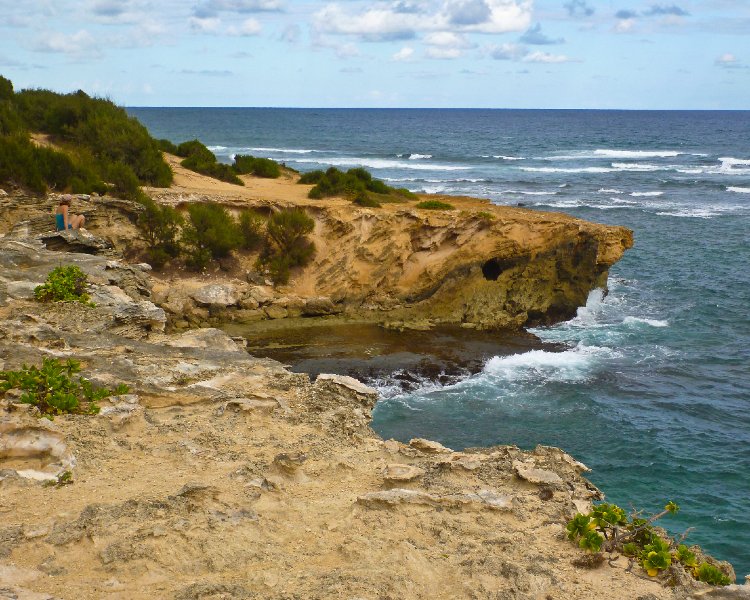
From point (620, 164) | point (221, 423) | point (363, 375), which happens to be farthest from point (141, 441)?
point (620, 164)

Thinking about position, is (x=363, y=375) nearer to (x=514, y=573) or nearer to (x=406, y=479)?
(x=406, y=479)

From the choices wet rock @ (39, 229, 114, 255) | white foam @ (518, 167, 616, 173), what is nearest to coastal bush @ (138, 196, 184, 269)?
wet rock @ (39, 229, 114, 255)

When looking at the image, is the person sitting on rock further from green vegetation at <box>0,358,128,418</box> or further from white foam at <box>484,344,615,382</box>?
white foam at <box>484,344,615,382</box>

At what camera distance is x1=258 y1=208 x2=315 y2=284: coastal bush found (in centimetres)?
2677

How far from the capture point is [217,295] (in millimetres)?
24391

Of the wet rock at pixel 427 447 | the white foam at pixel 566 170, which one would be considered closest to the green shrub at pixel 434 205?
the wet rock at pixel 427 447

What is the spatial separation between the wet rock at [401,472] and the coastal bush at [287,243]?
59.1ft

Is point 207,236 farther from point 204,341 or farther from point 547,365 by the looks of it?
point 204,341

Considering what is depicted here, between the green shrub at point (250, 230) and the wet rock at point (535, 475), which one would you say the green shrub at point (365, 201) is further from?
the wet rock at point (535, 475)

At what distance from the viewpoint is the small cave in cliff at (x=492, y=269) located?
27.5 m

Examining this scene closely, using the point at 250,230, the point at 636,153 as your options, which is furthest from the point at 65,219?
the point at 636,153

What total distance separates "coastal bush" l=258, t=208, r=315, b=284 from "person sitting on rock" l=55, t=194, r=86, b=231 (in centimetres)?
736

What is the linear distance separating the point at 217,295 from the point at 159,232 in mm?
3124

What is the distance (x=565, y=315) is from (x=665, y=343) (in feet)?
12.5
